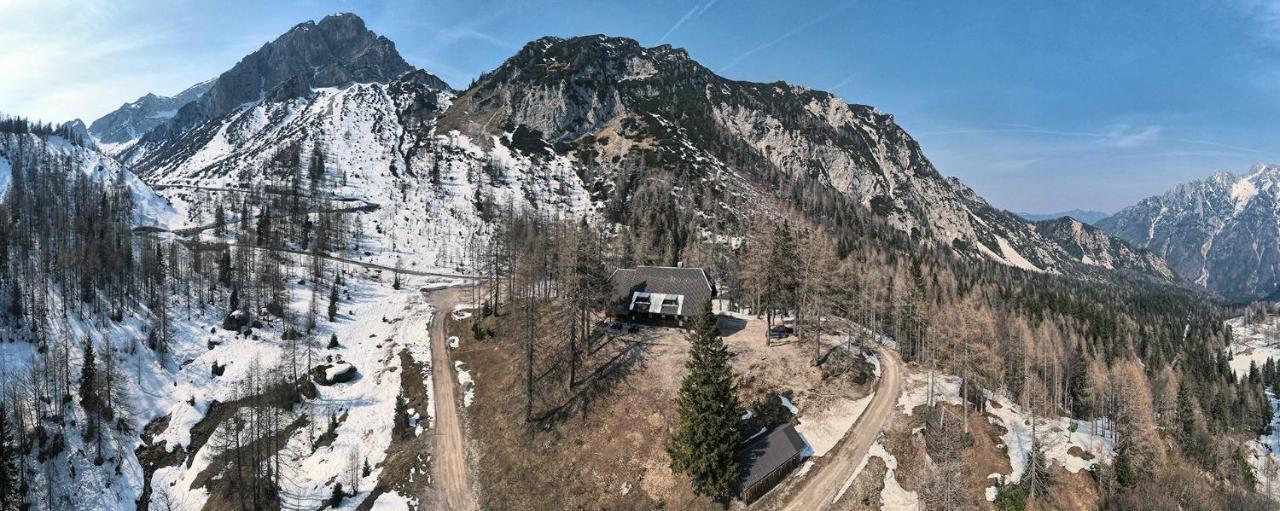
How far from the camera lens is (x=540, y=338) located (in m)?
71.4

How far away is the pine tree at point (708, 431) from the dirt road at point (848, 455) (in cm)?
602

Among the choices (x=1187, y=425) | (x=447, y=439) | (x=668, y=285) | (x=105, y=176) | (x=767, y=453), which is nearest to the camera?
(x=767, y=453)

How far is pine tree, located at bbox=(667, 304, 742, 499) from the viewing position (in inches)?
1683

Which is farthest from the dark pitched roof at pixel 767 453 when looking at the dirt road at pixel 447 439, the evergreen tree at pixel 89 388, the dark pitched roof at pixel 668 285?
the evergreen tree at pixel 89 388

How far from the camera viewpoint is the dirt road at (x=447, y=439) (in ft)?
165

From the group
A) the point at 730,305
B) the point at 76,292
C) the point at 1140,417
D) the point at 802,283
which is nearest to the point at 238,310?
the point at 76,292

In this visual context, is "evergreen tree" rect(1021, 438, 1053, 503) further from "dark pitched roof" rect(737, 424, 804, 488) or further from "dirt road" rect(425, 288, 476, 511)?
"dirt road" rect(425, 288, 476, 511)

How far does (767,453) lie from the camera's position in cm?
4512

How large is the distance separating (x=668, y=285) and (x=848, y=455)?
3561 centimetres

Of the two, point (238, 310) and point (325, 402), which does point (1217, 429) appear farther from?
point (238, 310)

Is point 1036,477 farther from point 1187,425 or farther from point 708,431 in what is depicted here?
point 1187,425

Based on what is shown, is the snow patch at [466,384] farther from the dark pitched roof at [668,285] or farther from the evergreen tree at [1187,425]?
the evergreen tree at [1187,425]

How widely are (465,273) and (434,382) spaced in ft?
244

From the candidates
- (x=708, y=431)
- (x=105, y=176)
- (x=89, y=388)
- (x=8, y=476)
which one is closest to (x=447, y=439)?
(x=708, y=431)
